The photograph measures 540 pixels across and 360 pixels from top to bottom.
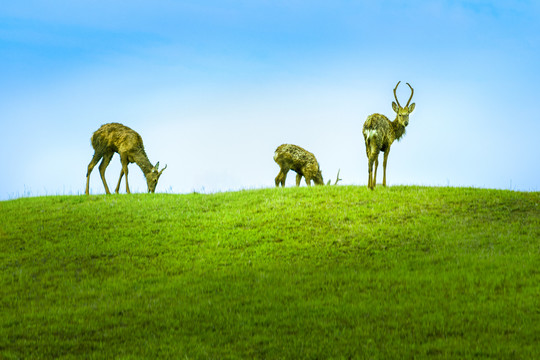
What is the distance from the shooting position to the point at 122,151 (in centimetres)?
2750

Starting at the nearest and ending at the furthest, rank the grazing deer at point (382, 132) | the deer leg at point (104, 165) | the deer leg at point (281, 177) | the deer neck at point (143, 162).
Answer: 1. the grazing deer at point (382, 132)
2. the deer leg at point (104, 165)
3. the deer neck at point (143, 162)
4. the deer leg at point (281, 177)

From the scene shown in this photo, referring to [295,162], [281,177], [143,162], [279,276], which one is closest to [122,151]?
[143,162]

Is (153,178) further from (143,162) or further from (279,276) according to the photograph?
(279,276)

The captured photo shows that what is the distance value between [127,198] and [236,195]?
17.0 feet

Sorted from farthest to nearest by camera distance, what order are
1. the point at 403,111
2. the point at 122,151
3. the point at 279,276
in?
the point at 122,151 → the point at 403,111 → the point at 279,276

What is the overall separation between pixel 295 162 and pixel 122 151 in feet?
29.7

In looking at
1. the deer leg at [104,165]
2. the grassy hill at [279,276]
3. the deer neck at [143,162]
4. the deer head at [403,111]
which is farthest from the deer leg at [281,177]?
the deer leg at [104,165]

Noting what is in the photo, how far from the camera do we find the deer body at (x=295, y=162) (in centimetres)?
2795

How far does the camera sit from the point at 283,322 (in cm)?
1042

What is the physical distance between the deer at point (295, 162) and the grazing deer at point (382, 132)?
6.03 m

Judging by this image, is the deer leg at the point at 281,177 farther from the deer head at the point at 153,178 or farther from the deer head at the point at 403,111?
the deer head at the point at 403,111

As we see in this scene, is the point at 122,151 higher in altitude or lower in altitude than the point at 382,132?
lower

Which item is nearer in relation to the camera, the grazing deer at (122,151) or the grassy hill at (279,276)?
the grassy hill at (279,276)

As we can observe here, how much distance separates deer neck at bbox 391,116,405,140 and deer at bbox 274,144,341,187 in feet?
20.1
